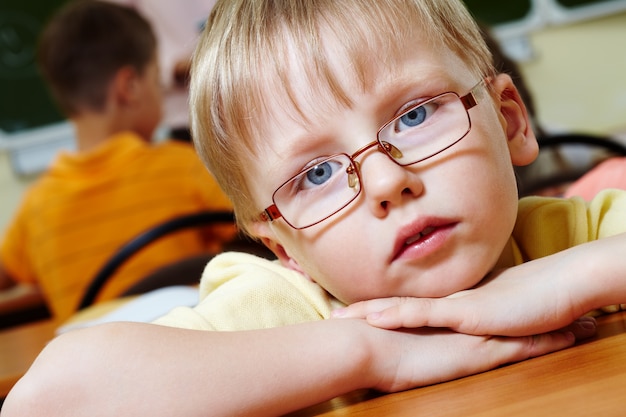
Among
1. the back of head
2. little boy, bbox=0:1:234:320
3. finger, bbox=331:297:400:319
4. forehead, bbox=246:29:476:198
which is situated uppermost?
forehead, bbox=246:29:476:198

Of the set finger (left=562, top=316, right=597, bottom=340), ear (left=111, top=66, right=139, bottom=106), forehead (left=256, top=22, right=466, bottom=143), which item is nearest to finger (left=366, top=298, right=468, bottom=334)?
finger (left=562, top=316, right=597, bottom=340)

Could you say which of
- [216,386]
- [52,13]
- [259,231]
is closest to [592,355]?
[216,386]

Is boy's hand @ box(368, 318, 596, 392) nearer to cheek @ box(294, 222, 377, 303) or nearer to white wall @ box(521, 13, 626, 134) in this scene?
cheek @ box(294, 222, 377, 303)

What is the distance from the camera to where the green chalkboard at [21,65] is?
441 cm

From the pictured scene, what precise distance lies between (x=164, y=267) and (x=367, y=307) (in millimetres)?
1431

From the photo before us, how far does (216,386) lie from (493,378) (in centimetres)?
24

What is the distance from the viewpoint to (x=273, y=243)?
1019 millimetres

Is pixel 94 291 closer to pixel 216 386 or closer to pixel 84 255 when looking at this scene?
pixel 84 255

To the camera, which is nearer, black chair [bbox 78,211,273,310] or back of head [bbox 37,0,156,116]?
black chair [bbox 78,211,273,310]

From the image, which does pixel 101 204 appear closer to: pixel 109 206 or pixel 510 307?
pixel 109 206

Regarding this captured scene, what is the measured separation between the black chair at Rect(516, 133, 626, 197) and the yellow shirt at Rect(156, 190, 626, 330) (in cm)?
109

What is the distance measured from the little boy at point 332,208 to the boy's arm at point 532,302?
0.4 inches

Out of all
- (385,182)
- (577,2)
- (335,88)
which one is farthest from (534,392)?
(577,2)

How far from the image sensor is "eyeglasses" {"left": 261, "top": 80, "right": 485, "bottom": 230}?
82 centimetres
